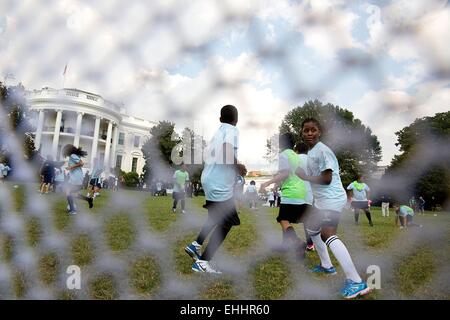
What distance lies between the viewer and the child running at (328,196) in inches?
73.5

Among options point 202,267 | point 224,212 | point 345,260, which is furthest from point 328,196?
point 202,267

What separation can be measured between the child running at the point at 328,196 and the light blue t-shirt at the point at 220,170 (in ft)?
1.61

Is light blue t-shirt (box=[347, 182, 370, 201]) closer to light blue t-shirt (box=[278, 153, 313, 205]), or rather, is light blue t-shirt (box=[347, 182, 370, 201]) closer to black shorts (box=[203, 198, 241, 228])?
light blue t-shirt (box=[278, 153, 313, 205])

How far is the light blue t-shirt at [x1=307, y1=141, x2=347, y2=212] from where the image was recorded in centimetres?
201

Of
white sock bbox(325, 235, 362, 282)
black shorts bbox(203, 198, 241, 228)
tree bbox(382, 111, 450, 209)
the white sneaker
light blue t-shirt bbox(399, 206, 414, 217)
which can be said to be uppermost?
tree bbox(382, 111, 450, 209)

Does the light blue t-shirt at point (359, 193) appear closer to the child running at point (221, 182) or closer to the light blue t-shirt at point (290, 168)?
the light blue t-shirt at point (290, 168)

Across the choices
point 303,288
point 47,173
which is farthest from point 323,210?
point 47,173

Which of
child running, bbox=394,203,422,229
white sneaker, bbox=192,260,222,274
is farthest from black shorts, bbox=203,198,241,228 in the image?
child running, bbox=394,203,422,229

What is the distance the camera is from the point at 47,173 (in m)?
8.10

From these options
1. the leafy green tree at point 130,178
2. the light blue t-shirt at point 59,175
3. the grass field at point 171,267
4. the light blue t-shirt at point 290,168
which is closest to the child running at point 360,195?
the grass field at point 171,267

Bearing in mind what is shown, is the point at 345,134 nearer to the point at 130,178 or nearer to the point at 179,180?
the point at 130,178

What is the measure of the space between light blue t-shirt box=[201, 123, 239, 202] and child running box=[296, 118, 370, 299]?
19.4 inches

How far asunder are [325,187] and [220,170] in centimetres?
73
